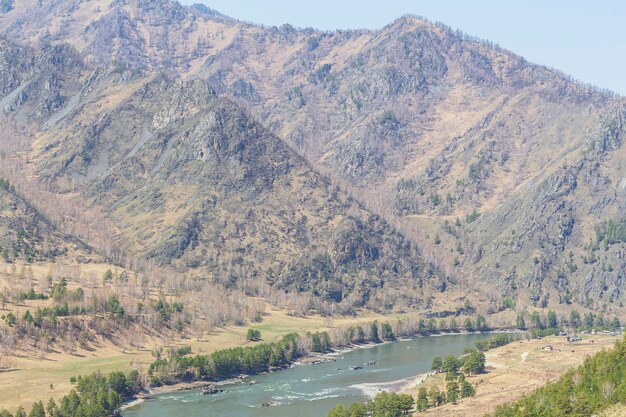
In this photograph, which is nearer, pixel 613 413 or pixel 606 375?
pixel 613 413

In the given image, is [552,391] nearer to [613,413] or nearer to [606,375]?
[606,375]

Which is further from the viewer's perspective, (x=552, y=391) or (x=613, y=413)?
(x=552, y=391)

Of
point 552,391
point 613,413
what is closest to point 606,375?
point 552,391

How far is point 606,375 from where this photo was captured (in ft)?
640

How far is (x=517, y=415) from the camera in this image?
18950 centimetres

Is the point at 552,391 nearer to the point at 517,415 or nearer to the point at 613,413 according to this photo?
the point at 517,415

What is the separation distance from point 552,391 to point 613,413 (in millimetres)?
28201

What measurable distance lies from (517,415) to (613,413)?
2299cm

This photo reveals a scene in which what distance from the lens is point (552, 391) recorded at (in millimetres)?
199375

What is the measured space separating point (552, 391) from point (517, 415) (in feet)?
46.2

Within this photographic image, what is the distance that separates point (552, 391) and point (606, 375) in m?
11.8

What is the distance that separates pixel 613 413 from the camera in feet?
563

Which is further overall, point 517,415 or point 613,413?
point 517,415
